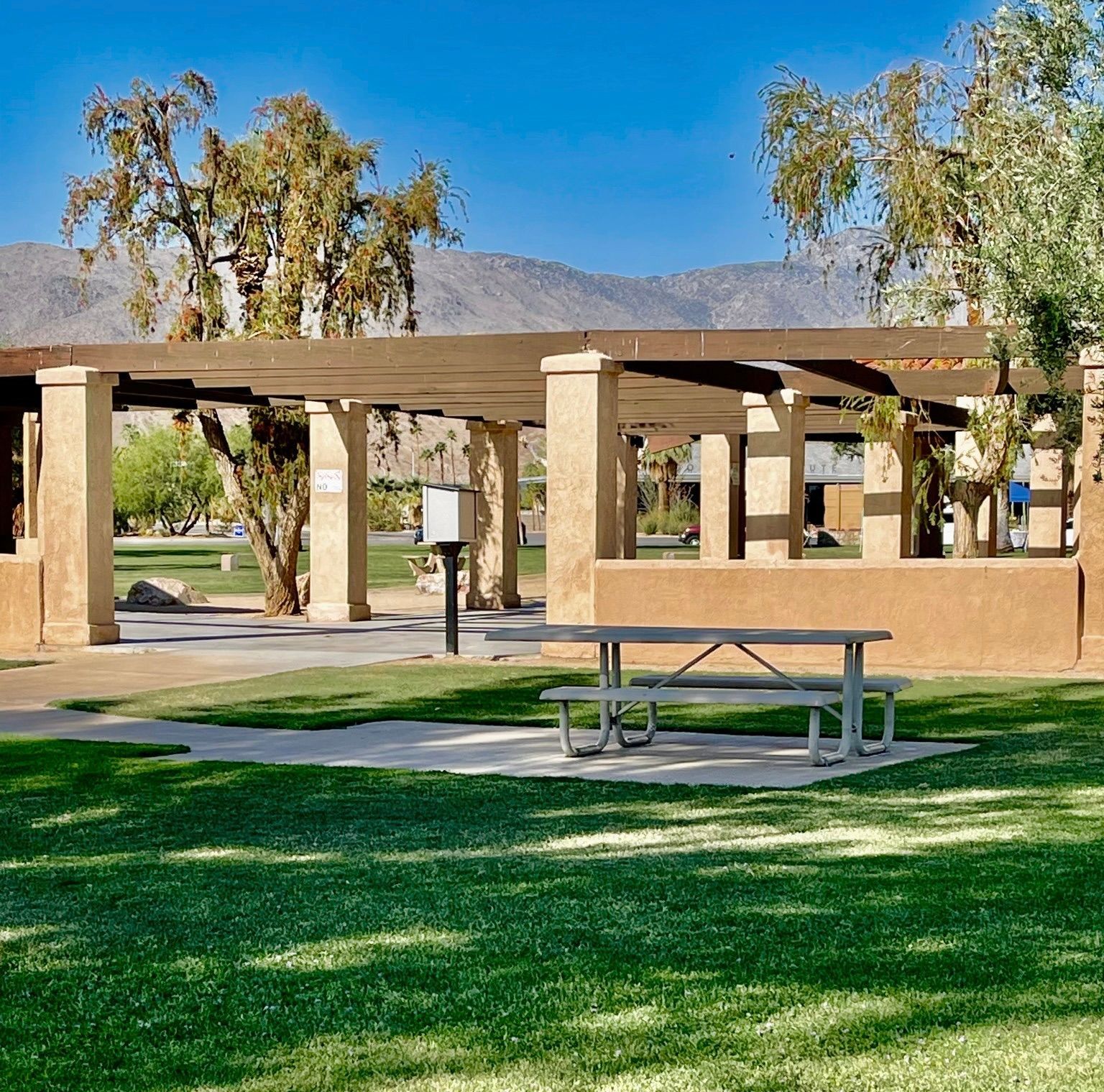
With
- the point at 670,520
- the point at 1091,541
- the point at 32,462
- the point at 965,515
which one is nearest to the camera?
the point at 1091,541

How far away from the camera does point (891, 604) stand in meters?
17.6

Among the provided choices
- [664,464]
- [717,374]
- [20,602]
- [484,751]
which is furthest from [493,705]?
[664,464]

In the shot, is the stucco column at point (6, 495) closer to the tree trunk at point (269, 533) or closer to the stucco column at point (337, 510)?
the tree trunk at point (269, 533)

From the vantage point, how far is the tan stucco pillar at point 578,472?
1833cm

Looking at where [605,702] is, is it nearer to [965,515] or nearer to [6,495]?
[965,515]

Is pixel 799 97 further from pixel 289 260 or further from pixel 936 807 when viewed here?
pixel 936 807

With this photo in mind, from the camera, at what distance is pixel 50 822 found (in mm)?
8562

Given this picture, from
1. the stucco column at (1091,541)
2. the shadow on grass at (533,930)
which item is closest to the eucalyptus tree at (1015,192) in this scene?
the stucco column at (1091,541)

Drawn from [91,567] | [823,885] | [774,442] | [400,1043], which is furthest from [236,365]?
[400,1043]

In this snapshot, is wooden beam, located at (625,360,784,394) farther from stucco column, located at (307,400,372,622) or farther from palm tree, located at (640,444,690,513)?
palm tree, located at (640,444,690,513)

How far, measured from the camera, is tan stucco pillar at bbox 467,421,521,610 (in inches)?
1142

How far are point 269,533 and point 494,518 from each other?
3714 mm

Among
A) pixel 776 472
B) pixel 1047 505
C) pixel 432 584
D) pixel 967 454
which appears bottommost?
pixel 432 584

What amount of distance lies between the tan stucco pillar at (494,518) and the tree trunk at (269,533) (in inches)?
117
